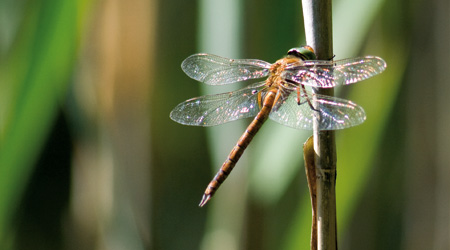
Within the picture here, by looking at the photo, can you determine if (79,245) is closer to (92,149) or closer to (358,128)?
(92,149)

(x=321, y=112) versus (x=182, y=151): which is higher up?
(x=321, y=112)

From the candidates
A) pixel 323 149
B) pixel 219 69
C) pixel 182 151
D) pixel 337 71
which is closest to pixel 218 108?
pixel 219 69

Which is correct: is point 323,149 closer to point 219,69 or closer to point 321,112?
point 321,112

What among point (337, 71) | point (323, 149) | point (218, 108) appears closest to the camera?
point (323, 149)

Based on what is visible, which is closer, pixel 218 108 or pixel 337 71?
pixel 337 71

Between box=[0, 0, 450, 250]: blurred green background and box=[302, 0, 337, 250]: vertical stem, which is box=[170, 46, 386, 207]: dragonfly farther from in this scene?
box=[0, 0, 450, 250]: blurred green background

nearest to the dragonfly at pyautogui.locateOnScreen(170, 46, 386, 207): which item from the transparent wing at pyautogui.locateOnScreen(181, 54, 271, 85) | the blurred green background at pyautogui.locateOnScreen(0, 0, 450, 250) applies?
the transparent wing at pyautogui.locateOnScreen(181, 54, 271, 85)

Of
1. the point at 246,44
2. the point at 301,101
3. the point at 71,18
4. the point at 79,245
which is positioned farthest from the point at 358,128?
the point at 79,245
